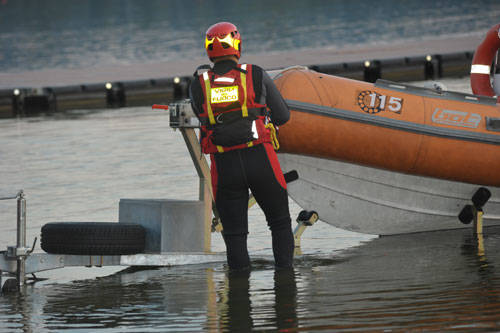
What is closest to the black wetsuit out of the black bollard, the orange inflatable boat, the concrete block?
the concrete block

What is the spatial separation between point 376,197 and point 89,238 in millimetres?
2445

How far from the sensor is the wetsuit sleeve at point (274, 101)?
6754 mm

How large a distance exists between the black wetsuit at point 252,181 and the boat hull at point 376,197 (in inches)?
A: 52.4

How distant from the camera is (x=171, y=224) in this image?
760 cm

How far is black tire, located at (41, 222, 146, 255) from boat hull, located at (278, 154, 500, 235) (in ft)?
4.82

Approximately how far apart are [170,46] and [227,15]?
47.4 m

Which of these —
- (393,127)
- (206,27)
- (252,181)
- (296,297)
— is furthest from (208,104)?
(206,27)

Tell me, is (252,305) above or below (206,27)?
below

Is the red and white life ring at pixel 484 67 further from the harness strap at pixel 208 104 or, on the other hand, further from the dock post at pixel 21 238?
the dock post at pixel 21 238

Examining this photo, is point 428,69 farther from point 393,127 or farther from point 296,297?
point 296,297

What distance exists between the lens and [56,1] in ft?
645

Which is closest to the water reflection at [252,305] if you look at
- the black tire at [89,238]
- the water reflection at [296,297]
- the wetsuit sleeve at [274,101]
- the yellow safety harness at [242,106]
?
the water reflection at [296,297]

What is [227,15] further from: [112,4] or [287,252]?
[287,252]

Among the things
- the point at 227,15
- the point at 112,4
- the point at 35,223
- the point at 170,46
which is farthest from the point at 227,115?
the point at 112,4
